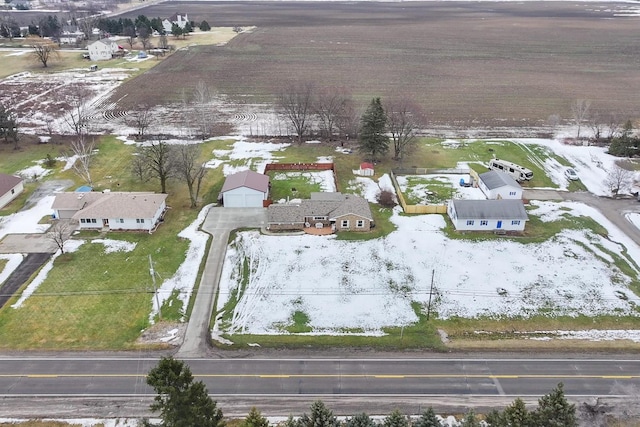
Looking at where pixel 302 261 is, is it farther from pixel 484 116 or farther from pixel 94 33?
pixel 94 33

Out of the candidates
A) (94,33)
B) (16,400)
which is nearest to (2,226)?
(16,400)

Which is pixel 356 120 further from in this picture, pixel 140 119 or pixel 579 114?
pixel 140 119

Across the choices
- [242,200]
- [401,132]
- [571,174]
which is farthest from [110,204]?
[571,174]

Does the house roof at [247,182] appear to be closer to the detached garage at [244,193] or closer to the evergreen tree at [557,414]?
the detached garage at [244,193]

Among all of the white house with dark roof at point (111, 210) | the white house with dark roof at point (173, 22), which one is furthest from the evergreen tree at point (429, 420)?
the white house with dark roof at point (173, 22)

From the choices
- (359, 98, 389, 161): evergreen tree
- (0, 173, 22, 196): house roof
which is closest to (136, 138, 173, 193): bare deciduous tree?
(0, 173, 22, 196): house roof

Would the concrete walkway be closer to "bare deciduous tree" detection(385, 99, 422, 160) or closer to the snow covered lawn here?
the snow covered lawn
